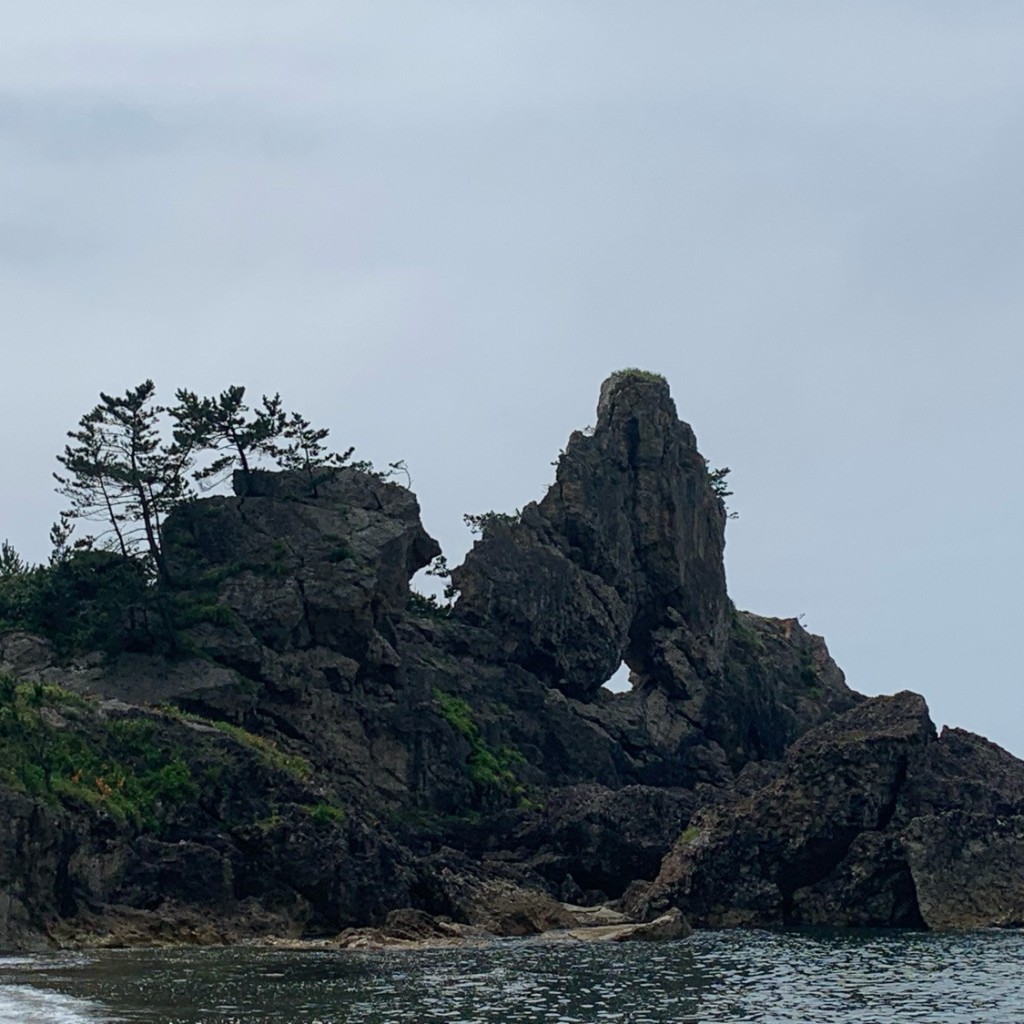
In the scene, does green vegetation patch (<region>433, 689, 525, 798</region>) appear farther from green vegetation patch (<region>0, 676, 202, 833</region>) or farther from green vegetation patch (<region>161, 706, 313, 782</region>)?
green vegetation patch (<region>0, 676, 202, 833</region>)

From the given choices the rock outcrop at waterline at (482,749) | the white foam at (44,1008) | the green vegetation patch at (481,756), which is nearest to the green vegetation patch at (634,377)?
the rock outcrop at waterline at (482,749)

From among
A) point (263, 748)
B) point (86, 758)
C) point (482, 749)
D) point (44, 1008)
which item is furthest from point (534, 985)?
point (482, 749)

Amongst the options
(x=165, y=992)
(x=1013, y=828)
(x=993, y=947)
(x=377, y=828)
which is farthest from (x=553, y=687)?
(x=165, y=992)

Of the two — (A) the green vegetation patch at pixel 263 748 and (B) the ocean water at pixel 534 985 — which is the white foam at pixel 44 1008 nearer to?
(B) the ocean water at pixel 534 985

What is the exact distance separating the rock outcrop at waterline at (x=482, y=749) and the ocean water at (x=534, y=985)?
7.10 m

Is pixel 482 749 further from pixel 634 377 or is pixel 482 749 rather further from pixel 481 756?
pixel 634 377

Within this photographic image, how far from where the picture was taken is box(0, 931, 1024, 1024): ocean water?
3662 cm

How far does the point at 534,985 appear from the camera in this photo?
43688 mm

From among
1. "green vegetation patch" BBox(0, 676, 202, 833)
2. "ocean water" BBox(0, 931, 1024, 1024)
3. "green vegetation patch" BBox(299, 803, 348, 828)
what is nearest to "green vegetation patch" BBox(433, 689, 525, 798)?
"green vegetation patch" BBox(299, 803, 348, 828)

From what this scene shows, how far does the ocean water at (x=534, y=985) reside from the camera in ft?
120

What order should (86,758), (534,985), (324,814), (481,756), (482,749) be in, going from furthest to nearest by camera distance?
(482,749) < (481,756) < (324,814) < (86,758) < (534,985)

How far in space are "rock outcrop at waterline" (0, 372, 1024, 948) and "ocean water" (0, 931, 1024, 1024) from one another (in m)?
7.10

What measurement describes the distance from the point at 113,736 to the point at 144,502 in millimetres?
21999

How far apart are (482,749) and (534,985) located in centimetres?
4182
